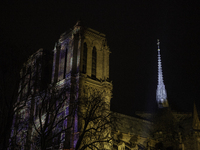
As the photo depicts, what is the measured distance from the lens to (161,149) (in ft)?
199

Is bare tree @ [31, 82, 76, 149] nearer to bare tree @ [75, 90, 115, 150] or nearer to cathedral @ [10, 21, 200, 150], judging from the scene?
cathedral @ [10, 21, 200, 150]

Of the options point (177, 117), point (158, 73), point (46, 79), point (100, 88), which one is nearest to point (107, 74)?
point (100, 88)

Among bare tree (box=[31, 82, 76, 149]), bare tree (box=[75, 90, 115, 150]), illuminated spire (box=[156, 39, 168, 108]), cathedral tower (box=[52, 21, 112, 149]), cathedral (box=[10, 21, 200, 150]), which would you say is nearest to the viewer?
bare tree (box=[31, 82, 76, 149])

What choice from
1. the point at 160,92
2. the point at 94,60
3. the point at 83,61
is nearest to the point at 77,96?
the point at 83,61

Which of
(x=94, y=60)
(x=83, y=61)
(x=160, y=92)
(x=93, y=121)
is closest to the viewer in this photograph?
(x=93, y=121)

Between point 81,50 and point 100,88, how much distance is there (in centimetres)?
686

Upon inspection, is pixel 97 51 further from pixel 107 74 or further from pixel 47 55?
pixel 47 55

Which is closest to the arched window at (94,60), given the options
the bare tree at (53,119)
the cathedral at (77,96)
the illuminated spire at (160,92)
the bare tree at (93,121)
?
the cathedral at (77,96)

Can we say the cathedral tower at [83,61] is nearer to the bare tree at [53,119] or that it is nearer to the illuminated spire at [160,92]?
the bare tree at [53,119]

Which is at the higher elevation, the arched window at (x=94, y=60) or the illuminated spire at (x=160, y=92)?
the illuminated spire at (x=160, y=92)

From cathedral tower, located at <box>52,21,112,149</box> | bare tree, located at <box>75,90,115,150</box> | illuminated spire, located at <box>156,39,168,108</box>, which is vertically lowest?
bare tree, located at <box>75,90,115,150</box>

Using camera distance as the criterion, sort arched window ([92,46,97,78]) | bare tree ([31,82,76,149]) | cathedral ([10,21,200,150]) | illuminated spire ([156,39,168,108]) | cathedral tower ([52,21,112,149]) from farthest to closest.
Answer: illuminated spire ([156,39,168,108])
arched window ([92,46,97,78])
cathedral tower ([52,21,112,149])
cathedral ([10,21,200,150])
bare tree ([31,82,76,149])

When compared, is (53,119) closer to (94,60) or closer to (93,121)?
(93,121)

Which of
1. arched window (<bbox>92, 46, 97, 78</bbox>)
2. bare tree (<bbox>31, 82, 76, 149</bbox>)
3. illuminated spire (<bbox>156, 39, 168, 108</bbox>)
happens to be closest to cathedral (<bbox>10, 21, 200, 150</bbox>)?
arched window (<bbox>92, 46, 97, 78</bbox>)
